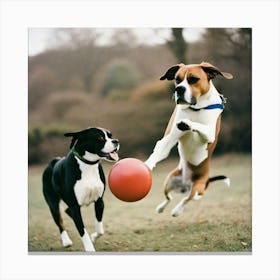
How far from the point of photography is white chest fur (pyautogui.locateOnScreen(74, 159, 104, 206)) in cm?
543

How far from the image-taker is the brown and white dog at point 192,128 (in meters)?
5.16

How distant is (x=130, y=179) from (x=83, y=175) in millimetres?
542

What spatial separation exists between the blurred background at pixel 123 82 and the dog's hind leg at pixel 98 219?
85cm

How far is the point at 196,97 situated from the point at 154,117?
1.41 meters

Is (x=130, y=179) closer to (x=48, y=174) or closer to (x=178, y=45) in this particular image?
(x=48, y=174)

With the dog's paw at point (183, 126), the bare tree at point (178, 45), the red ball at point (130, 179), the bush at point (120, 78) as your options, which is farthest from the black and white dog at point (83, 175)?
the bare tree at point (178, 45)

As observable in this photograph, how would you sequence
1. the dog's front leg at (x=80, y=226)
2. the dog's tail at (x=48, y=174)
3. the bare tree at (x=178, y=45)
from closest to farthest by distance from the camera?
the dog's front leg at (x=80, y=226), the dog's tail at (x=48, y=174), the bare tree at (x=178, y=45)

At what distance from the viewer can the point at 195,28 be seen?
20.1 feet

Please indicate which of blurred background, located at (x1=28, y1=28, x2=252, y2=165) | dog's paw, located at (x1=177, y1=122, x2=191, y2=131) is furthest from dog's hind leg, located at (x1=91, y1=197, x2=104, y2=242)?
dog's paw, located at (x1=177, y1=122, x2=191, y2=131)

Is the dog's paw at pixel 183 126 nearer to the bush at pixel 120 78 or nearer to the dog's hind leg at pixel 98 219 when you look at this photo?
the dog's hind leg at pixel 98 219

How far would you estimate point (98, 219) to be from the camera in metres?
5.81

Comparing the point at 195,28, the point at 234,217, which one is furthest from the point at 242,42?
the point at 234,217

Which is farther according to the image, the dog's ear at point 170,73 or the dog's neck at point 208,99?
the dog's ear at point 170,73

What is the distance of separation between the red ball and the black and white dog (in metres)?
0.21
